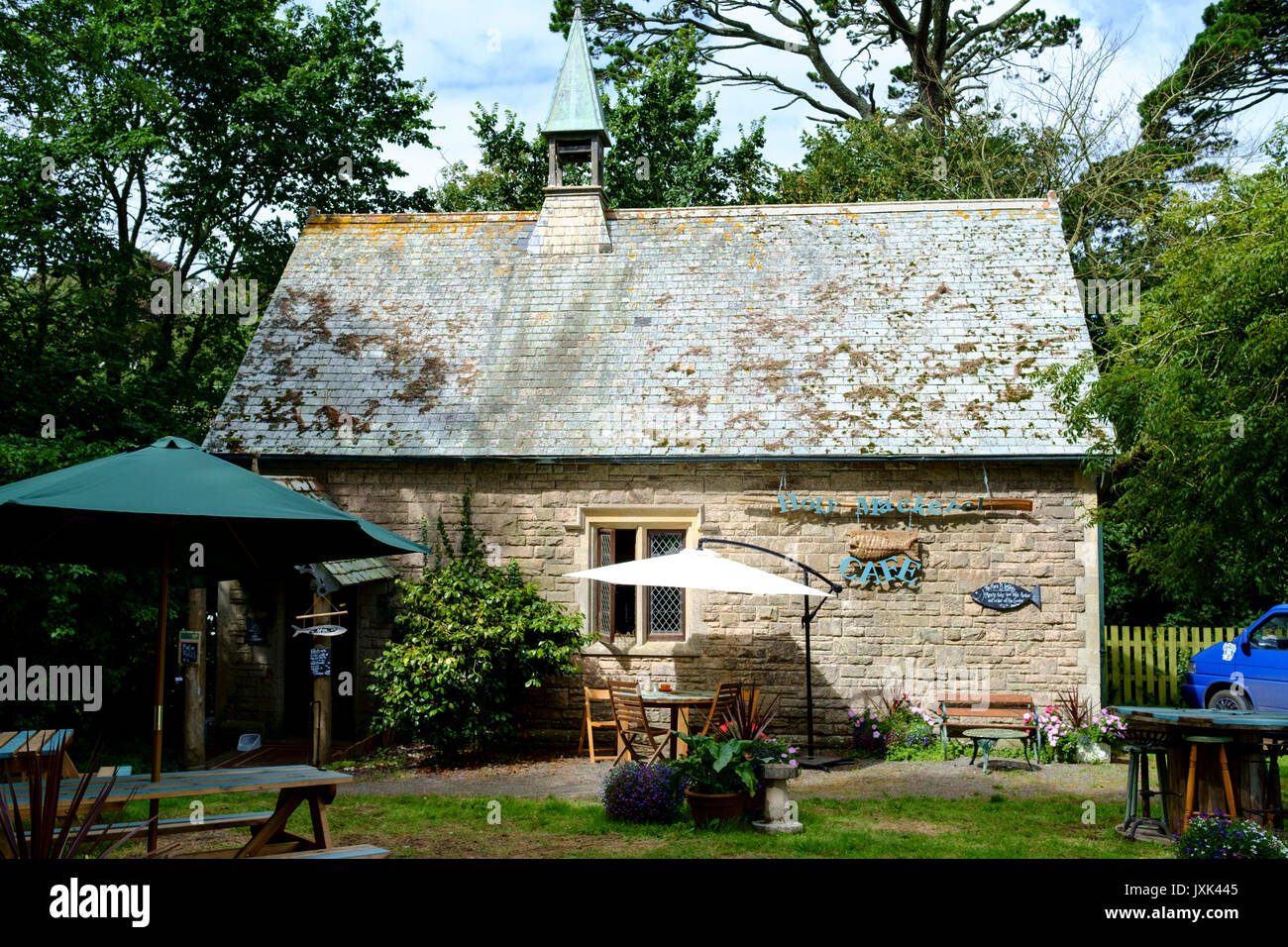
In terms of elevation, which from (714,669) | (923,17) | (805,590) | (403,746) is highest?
(923,17)

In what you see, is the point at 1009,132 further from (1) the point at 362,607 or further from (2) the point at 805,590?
(1) the point at 362,607

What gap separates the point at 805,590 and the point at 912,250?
6844 mm

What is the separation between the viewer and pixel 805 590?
1177 cm

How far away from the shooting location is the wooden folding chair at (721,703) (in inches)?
462

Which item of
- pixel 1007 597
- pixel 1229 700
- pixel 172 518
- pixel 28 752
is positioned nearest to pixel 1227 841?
pixel 1007 597

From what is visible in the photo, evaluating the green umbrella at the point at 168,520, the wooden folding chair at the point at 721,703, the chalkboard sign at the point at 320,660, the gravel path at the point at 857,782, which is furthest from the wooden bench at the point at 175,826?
the wooden folding chair at the point at 721,703

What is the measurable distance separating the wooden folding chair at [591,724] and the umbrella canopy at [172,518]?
5.76 meters

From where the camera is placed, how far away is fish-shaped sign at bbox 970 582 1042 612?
13.5 meters

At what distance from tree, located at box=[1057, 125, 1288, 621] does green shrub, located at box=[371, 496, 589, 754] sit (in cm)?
647

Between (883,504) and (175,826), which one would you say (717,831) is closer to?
(175,826)

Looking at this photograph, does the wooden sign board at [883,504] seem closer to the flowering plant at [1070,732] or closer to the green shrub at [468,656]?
the flowering plant at [1070,732]

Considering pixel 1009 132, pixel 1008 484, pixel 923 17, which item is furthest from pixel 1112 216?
pixel 1008 484

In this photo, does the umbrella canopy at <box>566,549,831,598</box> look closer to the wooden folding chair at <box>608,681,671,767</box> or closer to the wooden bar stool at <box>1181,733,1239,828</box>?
the wooden folding chair at <box>608,681,671,767</box>

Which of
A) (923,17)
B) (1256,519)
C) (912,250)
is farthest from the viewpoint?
(923,17)
